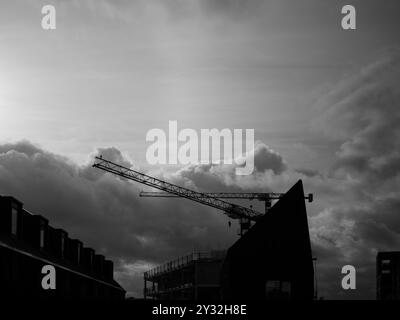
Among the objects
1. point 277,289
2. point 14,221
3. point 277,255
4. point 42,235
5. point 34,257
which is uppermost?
point 14,221

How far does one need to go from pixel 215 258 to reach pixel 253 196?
58.4 meters

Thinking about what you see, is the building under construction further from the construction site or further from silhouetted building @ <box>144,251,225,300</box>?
silhouetted building @ <box>144,251,225,300</box>

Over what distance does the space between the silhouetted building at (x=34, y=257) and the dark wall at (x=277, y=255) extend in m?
14.7

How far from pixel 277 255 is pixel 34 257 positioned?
806 inches

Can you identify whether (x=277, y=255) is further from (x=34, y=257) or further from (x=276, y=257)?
(x=34, y=257)

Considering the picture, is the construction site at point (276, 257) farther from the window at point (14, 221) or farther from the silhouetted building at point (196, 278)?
the silhouetted building at point (196, 278)

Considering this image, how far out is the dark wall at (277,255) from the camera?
54.2m

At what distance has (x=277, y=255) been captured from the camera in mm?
55156

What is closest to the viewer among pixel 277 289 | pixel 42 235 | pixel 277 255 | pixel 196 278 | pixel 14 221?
pixel 14 221

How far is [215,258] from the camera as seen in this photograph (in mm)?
132125

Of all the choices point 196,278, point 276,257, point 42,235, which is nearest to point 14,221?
point 42,235

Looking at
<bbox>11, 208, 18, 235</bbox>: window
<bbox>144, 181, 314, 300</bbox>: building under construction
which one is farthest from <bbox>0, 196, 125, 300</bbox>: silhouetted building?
<bbox>144, 181, 314, 300</bbox>: building under construction
